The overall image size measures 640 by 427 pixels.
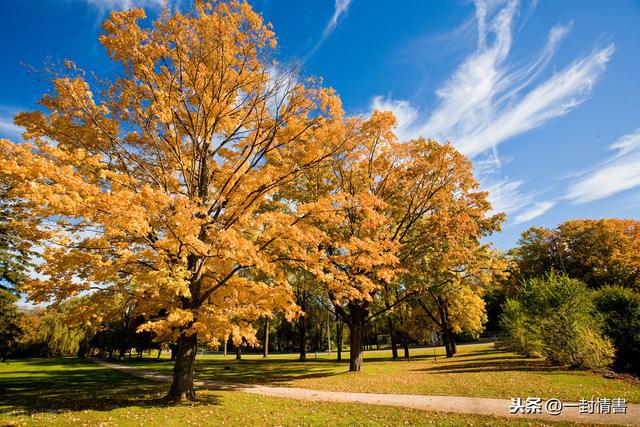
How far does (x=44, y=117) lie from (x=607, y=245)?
51.7m

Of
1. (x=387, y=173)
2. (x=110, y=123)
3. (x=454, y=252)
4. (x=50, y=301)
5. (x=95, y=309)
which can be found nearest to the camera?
(x=50, y=301)

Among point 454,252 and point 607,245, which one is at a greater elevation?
point 607,245

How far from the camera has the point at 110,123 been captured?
29.1 feet

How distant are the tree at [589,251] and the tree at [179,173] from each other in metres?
36.8

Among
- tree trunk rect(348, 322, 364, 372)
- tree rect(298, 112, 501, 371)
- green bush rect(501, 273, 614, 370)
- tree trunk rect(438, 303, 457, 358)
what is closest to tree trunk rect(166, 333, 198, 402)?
tree rect(298, 112, 501, 371)

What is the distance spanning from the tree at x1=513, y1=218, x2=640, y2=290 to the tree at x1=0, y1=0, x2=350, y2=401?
36811 mm

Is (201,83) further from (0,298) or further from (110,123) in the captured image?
(0,298)

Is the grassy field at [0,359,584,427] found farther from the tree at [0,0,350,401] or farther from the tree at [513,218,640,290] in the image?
the tree at [513,218,640,290]

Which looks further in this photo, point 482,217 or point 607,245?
point 607,245

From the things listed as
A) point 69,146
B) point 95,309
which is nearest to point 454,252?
point 95,309

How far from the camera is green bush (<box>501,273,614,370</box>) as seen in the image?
14789 millimetres

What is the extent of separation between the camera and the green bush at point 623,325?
49.0ft

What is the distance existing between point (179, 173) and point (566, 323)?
1893 cm

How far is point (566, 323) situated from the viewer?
15.6 m
